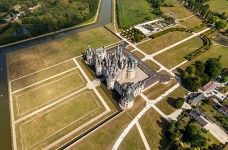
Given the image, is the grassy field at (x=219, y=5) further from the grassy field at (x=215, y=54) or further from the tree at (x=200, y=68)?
the tree at (x=200, y=68)

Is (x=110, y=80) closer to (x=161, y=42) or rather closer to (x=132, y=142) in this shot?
(x=132, y=142)

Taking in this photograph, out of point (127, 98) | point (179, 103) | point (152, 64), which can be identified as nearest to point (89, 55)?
point (152, 64)

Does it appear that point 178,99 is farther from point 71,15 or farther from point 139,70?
point 71,15

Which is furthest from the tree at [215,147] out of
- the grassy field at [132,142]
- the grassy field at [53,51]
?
the grassy field at [53,51]

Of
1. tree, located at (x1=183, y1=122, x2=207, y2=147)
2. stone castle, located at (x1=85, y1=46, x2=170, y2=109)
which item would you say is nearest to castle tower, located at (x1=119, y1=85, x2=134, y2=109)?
stone castle, located at (x1=85, y1=46, x2=170, y2=109)

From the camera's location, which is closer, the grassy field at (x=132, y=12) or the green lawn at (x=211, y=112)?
the green lawn at (x=211, y=112)

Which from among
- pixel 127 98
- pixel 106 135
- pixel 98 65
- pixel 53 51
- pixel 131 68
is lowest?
pixel 106 135

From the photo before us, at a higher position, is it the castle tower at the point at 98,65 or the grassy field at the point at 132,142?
the castle tower at the point at 98,65
